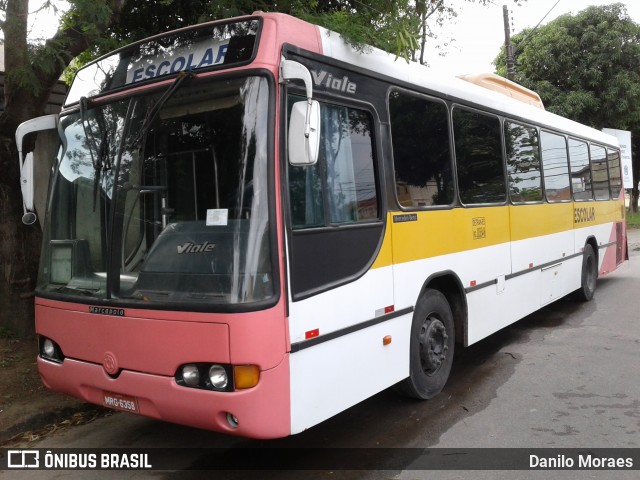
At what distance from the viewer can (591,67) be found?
66.2 feet

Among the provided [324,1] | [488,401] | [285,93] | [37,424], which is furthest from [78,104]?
[488,401]

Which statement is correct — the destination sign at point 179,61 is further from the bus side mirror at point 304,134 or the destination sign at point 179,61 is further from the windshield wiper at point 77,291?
the windshield wiper at point 77,291

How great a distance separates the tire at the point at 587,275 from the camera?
9.50 m

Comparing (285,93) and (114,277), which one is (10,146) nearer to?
(114,277)

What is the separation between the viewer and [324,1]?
257 inches

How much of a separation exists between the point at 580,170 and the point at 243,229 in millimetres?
7763

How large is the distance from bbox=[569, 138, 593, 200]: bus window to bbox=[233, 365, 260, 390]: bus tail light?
730 centimetres

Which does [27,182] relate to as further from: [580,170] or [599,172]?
[599,172]

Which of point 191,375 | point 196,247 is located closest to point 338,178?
point 196,247

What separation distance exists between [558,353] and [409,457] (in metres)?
3.36

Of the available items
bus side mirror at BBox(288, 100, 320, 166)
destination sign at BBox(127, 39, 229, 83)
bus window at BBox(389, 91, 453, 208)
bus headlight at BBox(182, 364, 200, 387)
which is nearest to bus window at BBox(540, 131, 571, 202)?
bus window at BBox(389, 91, 453, 208)

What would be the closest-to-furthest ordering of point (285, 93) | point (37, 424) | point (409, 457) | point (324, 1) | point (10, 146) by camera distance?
1. point (285, 93)
2. point (409, 457)
3. point (37, 424)
4. point (10, 146)
5. point (324, 1)

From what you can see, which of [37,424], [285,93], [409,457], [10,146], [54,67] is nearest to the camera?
[285,93]

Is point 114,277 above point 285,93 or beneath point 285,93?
beneath
